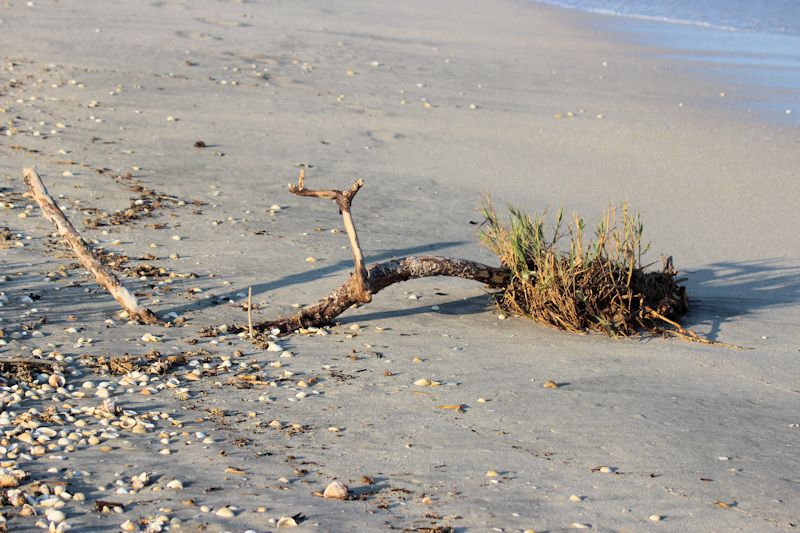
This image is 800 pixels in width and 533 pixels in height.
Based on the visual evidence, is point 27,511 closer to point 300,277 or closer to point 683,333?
point 300,277

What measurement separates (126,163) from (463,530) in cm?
571

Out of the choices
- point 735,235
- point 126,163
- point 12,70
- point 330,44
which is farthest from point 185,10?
point 735,235

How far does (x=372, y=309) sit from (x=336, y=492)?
241 cm

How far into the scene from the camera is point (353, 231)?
517 cm

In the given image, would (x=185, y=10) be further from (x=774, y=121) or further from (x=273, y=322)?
(x=273, y=322)

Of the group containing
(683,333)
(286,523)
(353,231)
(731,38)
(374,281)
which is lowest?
(286,523)

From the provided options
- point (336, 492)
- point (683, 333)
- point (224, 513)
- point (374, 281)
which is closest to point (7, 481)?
point (224, 513)

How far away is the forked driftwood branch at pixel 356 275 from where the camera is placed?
16.9 feet

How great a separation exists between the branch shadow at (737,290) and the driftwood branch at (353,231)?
6.49 feet

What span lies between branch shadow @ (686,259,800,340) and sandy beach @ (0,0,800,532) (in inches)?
1.0

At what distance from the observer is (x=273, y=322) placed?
524 centimetres

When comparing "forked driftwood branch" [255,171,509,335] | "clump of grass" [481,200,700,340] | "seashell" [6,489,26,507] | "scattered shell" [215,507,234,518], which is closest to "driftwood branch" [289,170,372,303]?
"forked driftwood branch" [255,171,509,335]

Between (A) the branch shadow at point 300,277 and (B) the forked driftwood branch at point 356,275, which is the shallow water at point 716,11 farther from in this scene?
(B) the forked driftwood branch at point 356,275

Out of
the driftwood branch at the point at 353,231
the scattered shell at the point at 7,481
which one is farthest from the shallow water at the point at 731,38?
the scattered shell at the point at 7,481
